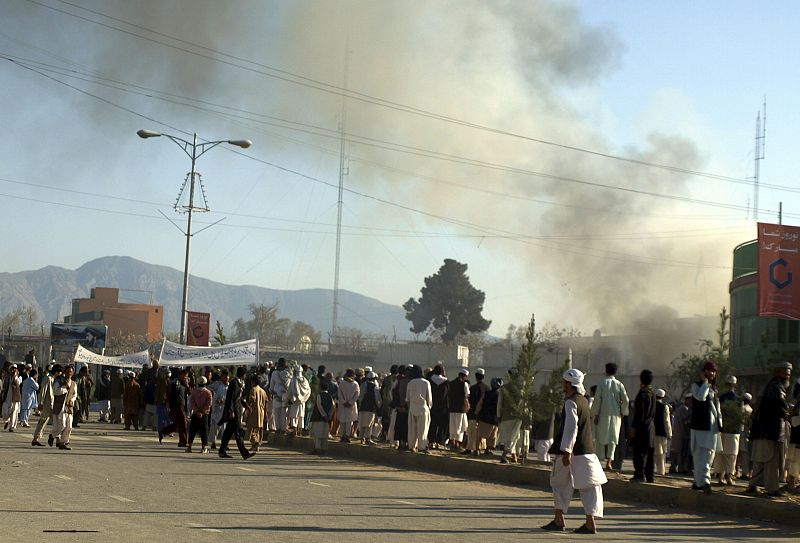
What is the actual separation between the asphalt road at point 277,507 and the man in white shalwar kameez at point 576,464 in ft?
0.98

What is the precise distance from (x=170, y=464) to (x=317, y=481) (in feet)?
10.9

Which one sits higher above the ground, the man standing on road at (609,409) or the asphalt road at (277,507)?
the man standing on road at (609,409)

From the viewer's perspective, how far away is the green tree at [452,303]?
331 feet

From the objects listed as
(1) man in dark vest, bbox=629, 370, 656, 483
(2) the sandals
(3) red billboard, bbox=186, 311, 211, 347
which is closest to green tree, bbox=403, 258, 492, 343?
(3) red billboard, bbox=186, 311, 211, 347

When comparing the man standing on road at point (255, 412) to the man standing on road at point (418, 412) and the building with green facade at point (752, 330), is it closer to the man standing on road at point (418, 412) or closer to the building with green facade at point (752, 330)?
the man standing on road at point (418, 412)

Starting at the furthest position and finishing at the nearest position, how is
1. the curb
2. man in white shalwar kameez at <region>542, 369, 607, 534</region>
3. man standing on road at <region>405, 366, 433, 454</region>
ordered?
man standing on road at <region>405, 366, 433, 454</region>, the curb, man in white shalwar kameez at <region>542, 369, 607, 534</region>

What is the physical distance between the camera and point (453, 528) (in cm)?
1123

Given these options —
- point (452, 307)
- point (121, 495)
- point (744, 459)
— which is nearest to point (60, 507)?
point (121, 495)

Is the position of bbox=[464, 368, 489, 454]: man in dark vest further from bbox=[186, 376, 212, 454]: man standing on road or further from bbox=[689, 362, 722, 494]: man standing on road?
bbox=[689, 362, 722, 494]: man standing on road

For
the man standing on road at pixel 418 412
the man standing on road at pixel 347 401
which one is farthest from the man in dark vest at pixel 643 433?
the man standing on road at pixel 347 401

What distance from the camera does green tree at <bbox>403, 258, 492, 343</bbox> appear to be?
100812 mm

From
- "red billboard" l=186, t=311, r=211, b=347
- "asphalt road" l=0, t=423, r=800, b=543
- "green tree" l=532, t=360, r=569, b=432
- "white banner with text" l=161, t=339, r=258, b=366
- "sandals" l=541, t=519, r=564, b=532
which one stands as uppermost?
"red billboard" l=186, t=311, r=211, b=347

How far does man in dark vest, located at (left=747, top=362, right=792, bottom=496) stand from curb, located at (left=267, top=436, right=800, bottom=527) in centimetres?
61

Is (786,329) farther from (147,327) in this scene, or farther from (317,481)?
(147,327)
